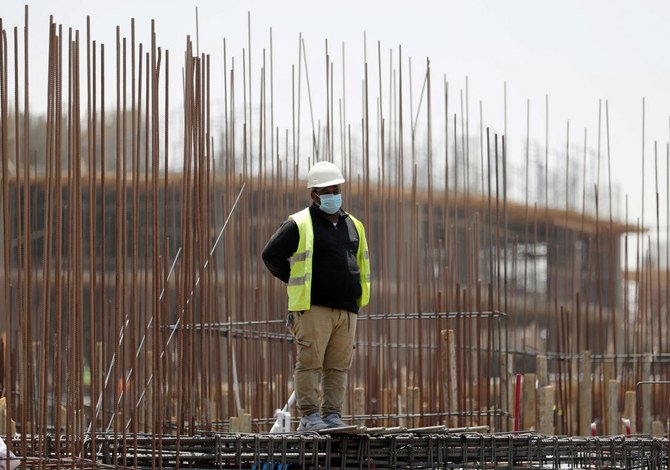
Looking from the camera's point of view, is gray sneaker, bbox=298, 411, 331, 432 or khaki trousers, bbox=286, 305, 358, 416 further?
khaki trousers, bbox=286, 305, 358, 416

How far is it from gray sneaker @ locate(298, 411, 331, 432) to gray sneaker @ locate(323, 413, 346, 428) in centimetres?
6

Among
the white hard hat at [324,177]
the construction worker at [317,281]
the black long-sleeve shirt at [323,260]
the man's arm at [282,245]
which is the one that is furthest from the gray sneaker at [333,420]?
the white hard hat at [324,177]

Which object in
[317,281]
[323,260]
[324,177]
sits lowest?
[317,281]

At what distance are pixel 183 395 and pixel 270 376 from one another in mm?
2697

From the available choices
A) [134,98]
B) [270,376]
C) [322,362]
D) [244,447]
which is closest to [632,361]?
[270,376]

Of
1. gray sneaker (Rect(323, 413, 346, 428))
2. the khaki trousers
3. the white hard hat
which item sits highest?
the white hard hat

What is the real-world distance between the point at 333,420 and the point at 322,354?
14.5 inches

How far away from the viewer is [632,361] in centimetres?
1279

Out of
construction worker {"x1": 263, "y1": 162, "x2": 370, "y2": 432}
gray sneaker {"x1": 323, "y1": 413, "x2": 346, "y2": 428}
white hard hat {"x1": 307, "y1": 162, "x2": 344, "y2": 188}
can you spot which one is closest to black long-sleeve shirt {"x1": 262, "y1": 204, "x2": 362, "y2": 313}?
construction worker {"x1": 263, "y1": 162, "x2": 370, "y2": 432}

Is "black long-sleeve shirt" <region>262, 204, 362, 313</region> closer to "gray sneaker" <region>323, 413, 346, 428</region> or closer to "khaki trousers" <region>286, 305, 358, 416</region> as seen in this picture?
"khaki trousers" <region>286, 305, 358, 416</region>

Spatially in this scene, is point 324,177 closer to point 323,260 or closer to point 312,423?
point 323,260

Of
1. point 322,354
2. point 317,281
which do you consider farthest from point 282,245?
point 322,354

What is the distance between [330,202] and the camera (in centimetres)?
690

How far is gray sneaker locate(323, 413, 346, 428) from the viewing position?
22.6 ft
